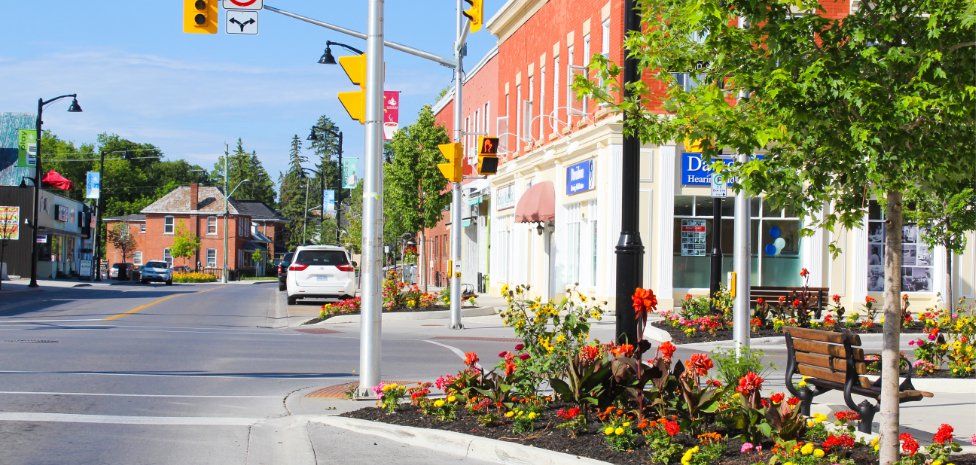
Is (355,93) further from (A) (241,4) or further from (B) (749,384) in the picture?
(B) (749,384)

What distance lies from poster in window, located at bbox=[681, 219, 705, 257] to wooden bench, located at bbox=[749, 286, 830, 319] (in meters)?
5.39

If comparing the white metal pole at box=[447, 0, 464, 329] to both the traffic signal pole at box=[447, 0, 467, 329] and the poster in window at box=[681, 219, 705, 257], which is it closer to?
the traffic signal pole at box=[447, 0, 467, 329]

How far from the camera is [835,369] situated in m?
9.94

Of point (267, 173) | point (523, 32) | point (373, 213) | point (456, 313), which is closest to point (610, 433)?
point (373, 213)

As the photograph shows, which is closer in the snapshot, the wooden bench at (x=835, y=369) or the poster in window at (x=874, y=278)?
the wooden bench at (x=835, y=369)

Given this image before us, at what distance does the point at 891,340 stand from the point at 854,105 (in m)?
1.53

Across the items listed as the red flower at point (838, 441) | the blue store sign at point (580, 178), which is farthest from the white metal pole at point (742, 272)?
the blue store sign at point (580, 178)

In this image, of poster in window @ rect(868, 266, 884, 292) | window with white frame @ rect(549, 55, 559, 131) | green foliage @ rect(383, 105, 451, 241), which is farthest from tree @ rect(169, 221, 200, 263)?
poster in window @ rect(868, 266, 884, 292)

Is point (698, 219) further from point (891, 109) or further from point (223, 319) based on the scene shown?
point (891, 109)

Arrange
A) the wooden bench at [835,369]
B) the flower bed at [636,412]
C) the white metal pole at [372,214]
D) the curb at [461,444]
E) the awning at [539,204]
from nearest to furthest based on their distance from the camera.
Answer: the flower bed at [636,412] < the curb at [461,444] < the wooden bench at [835,369] < the white metal pole at [372,214] < the awning at [539,204]

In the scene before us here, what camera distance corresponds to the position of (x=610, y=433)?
26.9 feet

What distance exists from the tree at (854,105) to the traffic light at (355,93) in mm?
5151

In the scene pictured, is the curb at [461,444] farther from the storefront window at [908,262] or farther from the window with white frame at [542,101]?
the window with white frame at [542,101]

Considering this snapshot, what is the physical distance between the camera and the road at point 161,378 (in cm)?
915
